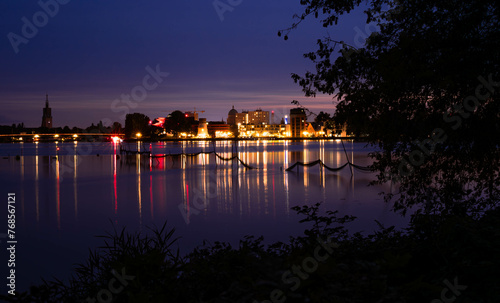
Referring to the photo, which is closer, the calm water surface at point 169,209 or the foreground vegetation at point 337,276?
the foreground vegetation at point 337,276

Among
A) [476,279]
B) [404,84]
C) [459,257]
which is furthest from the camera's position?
[404,84]

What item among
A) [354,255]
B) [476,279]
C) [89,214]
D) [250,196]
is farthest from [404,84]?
[250,196]

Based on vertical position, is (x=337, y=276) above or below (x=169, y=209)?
above

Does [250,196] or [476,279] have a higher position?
[476,279]

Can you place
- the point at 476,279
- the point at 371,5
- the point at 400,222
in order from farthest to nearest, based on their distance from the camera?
the point at 400,222, the point at 371,5, the point at 476,279

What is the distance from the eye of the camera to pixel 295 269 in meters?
5.04

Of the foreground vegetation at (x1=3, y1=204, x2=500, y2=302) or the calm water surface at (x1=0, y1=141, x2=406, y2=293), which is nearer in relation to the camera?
the foreground vegetation at (x1=3, y1=204, x2=500, y2=302)

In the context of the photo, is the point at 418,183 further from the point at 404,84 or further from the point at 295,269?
the point at 295,269

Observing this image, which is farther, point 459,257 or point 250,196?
point 250,196

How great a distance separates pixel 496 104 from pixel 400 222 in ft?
38.6

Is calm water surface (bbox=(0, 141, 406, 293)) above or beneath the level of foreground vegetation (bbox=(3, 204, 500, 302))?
beneath

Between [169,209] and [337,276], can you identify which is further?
[169,209]

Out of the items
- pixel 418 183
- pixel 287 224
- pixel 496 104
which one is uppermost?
pixel 496 104

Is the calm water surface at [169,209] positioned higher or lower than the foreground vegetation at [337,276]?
lower
